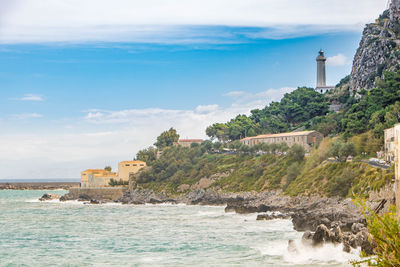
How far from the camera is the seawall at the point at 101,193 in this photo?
108125mm

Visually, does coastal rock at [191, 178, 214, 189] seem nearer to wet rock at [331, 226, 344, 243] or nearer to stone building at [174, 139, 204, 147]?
stone building at [174, 139, 204, 147]

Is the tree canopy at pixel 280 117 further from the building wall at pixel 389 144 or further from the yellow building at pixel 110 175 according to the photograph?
the building wall at pixel 389 144

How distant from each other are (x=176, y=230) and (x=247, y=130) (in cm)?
8572

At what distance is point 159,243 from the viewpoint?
139 feet

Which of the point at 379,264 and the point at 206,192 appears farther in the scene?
the point at 206,192

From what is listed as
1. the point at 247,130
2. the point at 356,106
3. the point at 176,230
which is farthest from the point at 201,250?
the point at 247,130

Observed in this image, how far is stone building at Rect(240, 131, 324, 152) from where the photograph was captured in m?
101

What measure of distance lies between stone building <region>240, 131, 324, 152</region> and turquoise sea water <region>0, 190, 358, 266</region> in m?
41.3

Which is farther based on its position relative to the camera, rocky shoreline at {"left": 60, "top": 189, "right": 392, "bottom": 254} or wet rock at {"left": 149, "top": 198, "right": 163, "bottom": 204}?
wet rock at {"left": 149, "top": 198, "right": 163, "bottom": 204}

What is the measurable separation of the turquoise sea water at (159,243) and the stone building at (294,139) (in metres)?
41.3

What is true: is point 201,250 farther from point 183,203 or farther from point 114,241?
point 183,203

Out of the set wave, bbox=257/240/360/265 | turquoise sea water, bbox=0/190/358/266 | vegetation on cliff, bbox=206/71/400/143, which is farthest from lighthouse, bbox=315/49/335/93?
wave, bbox=257/240/360/265

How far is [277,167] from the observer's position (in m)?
92.0

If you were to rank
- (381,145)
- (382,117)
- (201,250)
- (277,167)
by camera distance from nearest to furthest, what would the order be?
1. (201,250)
2. (381,145)
3. (382,117)
4. (277,167)
